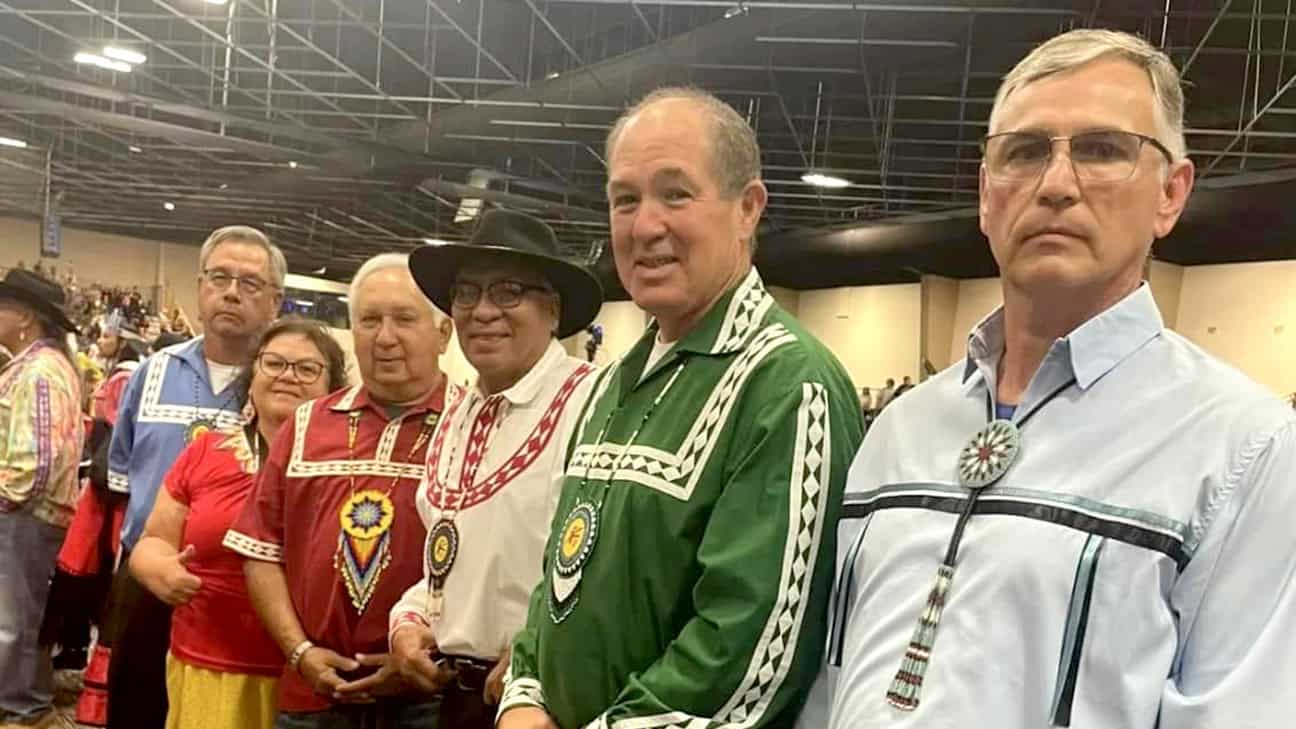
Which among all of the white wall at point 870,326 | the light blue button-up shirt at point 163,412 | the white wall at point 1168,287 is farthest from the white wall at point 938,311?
the light blue button-up shirt at point 163,412

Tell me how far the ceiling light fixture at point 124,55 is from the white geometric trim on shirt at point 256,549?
25.6ft

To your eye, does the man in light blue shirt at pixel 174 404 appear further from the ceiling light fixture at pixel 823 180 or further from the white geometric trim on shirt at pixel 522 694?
the ceiling light fixture at pixel 823 180

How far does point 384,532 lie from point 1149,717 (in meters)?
1.51

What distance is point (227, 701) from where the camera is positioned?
2488mm

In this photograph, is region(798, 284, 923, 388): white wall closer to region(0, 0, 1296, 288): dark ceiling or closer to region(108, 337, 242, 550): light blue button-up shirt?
region(0, 0, 1296, 288): dark ceiling

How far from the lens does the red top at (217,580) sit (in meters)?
2.51

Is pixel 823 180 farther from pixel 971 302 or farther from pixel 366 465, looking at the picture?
pixel 366 465

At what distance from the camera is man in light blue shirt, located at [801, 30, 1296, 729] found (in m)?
1.08

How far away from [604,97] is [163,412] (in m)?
5.48

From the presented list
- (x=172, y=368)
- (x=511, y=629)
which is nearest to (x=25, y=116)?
(x=172, y=368)

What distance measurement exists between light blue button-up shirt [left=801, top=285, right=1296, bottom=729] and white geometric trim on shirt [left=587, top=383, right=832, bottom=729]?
3.2 inches

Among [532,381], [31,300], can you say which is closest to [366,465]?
[532,381]

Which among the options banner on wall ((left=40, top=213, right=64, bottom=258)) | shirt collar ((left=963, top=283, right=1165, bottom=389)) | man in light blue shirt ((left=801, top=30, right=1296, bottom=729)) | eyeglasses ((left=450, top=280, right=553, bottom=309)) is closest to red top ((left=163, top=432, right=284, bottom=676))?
eyeglasses ((left=450, top=280, right=553, bottom=309))

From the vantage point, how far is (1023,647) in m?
1.14
